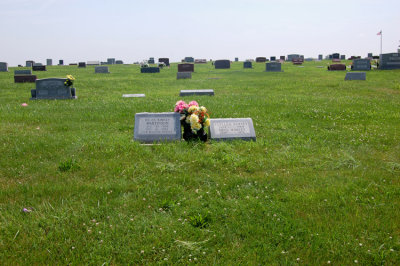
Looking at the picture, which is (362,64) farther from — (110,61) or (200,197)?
(110,61)

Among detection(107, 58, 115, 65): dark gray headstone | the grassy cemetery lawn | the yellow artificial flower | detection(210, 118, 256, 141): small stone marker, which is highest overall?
detection(107, 58, 115, 65): dark gray headstone

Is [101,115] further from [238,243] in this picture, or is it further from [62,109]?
[238,243]

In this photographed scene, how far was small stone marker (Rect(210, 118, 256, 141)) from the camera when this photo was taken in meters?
8.34

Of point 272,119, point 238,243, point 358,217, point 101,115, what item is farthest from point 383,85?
point 238,243

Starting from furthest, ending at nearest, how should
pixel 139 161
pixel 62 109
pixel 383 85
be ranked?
pixel 383 85
pixel 62 109
pixel 139 161

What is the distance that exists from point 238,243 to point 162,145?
4.07 meters

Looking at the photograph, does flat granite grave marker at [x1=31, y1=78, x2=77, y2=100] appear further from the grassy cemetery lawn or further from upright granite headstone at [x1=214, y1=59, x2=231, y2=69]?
upright granite headstone at [x1=214, y1=59, x2=231, y2=69]

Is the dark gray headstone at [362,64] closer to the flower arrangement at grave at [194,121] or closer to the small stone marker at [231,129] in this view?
the small stone marker at [231,129]

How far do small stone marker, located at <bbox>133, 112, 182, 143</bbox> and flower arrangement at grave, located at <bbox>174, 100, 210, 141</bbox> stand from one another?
22 cm

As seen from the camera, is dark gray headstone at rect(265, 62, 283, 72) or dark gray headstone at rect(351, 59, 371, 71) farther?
dark gray headstone at rect(265, 62, 283, 72)

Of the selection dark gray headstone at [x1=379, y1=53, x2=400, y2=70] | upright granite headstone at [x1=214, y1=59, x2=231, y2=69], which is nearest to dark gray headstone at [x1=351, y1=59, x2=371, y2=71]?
dark gray headstone at [x1=379, y1=53, x2=400, y2=70]

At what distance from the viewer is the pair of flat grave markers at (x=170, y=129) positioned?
8.23 m

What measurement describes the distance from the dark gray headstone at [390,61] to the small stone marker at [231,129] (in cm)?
2941

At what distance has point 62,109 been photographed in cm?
1285
